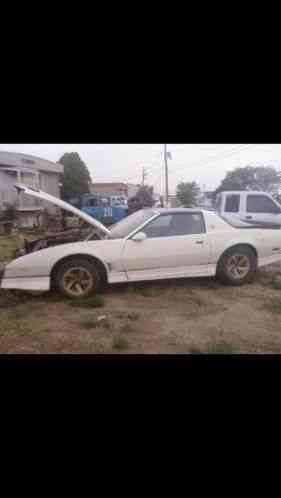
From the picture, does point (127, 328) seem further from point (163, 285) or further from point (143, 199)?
point (143, 199)

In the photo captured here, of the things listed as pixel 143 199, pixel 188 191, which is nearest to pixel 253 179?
pixel 188 191

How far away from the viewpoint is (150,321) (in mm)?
2889

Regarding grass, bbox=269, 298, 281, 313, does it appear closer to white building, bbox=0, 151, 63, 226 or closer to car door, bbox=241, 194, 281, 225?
car door, bbox=241, 194, 281, 225

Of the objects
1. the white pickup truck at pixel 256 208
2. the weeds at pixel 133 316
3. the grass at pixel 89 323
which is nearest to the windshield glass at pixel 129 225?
the weeds at pixel 133 316

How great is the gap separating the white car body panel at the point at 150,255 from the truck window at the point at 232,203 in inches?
102

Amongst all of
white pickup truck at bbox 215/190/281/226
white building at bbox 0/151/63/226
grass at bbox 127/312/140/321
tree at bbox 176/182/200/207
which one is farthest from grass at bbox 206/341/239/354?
white building at bbox 0/151/63/226

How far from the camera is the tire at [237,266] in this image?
383 centimetres

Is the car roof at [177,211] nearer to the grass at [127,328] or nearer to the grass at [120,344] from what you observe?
the grass at [127,328]

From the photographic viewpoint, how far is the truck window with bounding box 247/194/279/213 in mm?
6238

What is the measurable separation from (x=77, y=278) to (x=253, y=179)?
8221 mm

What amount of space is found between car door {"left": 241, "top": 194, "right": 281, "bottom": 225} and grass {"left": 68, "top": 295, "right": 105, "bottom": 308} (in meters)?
4.44
